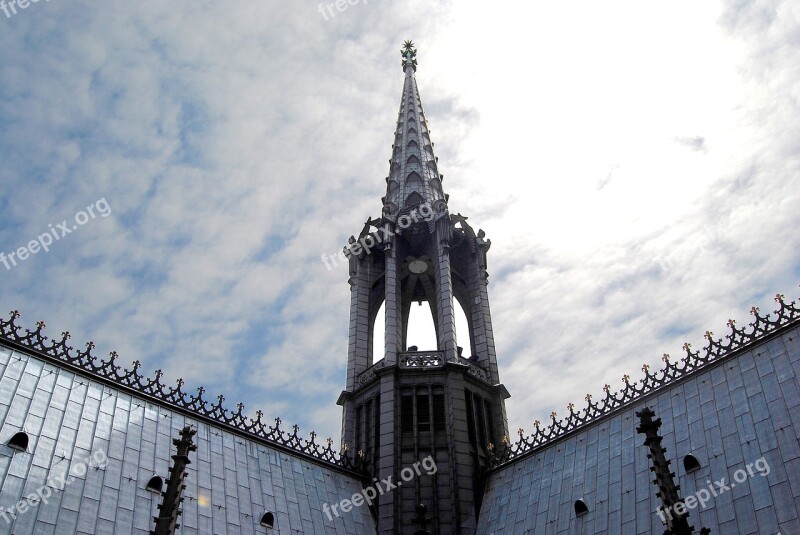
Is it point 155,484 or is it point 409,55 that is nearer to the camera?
point 155,484

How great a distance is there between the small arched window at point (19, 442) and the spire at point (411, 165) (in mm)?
25456

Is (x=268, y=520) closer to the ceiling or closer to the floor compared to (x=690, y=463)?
closer to the floor

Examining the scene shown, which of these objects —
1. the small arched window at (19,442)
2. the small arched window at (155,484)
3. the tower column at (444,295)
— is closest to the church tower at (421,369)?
the tower column at (444,295)

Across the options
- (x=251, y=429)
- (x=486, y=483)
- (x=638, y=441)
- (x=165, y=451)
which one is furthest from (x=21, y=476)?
(x=638, y=441)

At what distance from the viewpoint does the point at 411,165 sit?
50812mm

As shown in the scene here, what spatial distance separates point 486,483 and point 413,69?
128 ft

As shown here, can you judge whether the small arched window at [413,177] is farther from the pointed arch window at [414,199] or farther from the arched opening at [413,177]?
the pointed arch window at [414,199]

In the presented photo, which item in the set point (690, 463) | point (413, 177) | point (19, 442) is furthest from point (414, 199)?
point (19, 442)

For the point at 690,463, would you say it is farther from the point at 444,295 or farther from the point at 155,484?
the point at 155,484

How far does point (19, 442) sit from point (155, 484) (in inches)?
189

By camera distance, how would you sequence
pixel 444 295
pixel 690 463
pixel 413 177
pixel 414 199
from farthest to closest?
pixel 413 177 → pixel 414 199 → pixel 444 295 → pixel 690 463

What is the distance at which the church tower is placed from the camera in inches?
1316

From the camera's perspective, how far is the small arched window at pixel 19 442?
932 inches

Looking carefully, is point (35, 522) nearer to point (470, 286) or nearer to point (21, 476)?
point (21, 476)
